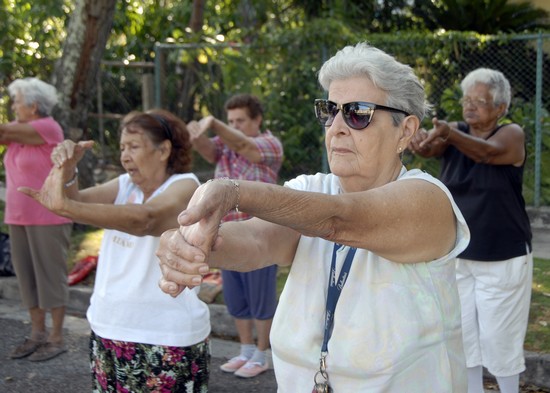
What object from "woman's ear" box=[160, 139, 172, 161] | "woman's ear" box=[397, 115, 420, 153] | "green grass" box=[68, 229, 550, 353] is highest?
"woman's ear" box=[397, 115, 420, 153]

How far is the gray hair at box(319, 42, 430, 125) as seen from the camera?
2270 millimetres

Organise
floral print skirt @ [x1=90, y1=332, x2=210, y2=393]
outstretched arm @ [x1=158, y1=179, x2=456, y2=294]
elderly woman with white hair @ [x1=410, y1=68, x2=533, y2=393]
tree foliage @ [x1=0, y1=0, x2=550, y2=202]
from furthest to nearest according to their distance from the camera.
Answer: tree foliage @ [x1=0, y1=0, x2=550, y2=202] → elderly woman with white hair @ [x1=410, y1=68, x2=533, y2=393] → floral print skirt @ [x1=90, y1=332, x2=210, y2=393] → outstretched arm @ [x1=158, y1=179, x2=456, y2=294]

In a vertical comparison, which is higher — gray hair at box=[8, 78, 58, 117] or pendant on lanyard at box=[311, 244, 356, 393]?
gray hair at box=[8, 78, 58, 117]

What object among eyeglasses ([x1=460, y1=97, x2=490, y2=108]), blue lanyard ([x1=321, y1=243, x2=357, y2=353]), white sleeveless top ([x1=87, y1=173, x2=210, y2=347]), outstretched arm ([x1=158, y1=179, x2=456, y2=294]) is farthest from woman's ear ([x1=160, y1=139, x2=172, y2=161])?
eyeglasses ([x1=460, y1=97, x2=490, y2=108])

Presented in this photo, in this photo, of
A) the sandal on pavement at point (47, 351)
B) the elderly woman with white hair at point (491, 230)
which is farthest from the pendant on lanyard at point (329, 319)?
the sandal on pavement at point (47, 351)

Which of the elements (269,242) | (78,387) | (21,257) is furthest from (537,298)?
(269,242)

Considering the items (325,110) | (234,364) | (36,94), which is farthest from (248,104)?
(325,110)

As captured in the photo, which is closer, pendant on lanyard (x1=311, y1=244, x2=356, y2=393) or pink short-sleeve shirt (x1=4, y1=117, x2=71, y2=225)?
pendant on lanyard (x1=311, y1=244, x2=356, y2=393)

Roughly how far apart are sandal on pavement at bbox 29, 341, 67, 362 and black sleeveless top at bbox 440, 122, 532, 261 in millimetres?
3131

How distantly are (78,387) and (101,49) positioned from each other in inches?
161

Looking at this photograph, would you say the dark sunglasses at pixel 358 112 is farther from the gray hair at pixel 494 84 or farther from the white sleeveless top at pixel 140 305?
the gray hair at pixel 494 84

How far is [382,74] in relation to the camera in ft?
7.45

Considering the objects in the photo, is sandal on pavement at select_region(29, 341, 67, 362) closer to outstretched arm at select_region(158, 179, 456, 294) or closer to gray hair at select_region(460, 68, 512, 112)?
gray hair at select_region(460, 68, 512, 112)

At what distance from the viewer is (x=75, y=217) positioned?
3295 millimetres
